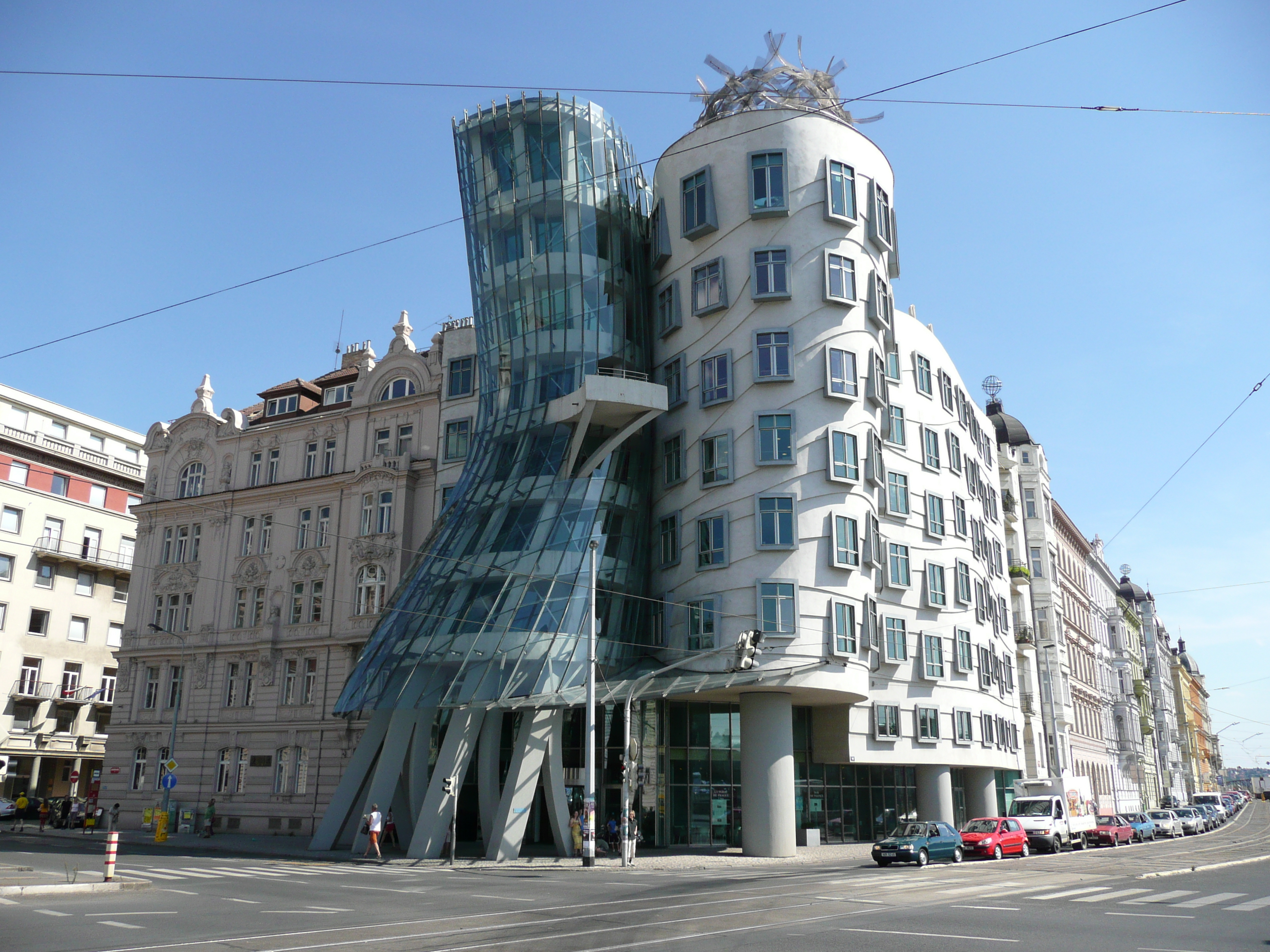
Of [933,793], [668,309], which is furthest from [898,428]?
[933,793]

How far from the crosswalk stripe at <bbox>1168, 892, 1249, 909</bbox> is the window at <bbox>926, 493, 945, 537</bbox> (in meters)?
29.7

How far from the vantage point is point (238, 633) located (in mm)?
53750

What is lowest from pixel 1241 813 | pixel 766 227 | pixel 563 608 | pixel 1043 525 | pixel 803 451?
pixel 1241 813

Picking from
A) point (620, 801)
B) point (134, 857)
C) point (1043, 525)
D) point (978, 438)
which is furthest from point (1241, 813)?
point (134, 857)

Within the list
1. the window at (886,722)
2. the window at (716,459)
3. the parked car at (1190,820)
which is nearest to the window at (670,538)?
the window at (716,459)

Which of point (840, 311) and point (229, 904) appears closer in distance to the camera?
point (229, 904)

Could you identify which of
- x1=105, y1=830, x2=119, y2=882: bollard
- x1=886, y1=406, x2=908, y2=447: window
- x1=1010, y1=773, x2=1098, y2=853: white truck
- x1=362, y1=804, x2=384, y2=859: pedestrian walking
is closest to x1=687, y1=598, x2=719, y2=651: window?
x1=362, y1=804, x2=384, y2=859: pedestrian walking

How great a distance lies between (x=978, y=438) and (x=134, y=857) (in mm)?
49864

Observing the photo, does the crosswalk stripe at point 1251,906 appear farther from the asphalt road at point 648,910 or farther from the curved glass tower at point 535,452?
the curved glass tower at point 535,452

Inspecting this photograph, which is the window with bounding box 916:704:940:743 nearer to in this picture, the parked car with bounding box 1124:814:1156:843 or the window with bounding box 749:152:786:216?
the parked car with bounding box 1124:814:1156:843

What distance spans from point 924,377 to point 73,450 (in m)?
57.8

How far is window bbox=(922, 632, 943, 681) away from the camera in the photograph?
4709 cm

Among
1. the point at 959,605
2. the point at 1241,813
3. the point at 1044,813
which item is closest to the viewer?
the point at 1044,813

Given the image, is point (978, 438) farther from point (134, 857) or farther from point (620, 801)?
point (134, 857)
